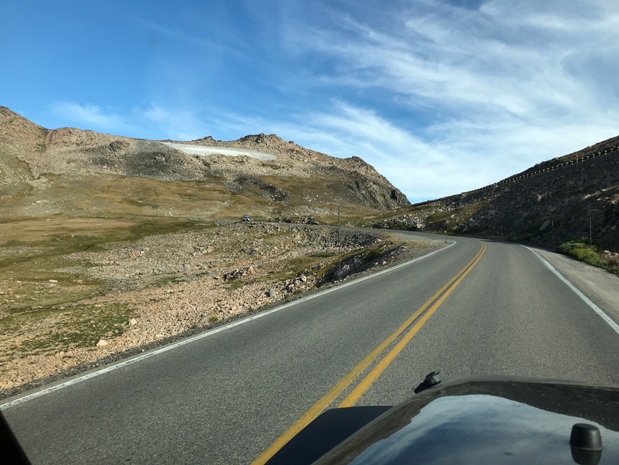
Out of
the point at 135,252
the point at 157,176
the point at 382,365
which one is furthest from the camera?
the point at 157,176

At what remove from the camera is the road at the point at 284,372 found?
4.19 metres

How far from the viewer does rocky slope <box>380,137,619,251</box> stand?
140 feet

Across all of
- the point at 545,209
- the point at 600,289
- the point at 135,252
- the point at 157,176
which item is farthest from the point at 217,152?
the point at 600,289

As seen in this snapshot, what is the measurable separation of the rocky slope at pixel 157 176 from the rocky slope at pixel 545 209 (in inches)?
1595

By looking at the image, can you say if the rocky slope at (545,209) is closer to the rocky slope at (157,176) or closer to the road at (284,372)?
the road at (284,372)

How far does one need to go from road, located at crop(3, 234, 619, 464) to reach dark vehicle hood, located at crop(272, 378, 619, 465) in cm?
172

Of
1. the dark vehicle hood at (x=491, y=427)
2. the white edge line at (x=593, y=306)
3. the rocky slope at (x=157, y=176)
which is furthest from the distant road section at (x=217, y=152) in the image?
the dark vehicle hood at (x=491, y=427)

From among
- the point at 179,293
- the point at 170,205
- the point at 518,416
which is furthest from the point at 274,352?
the point at 170,205

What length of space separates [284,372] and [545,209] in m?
65.2

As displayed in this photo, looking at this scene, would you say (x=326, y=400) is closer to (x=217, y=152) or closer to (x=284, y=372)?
(x=284, y=372)

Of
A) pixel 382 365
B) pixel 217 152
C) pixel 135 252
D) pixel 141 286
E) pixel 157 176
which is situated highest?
pixel 217 152

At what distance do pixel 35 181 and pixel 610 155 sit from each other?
127 metres

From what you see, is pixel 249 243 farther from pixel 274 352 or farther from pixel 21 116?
pixel 21 116

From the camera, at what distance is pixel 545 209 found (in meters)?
61.5
